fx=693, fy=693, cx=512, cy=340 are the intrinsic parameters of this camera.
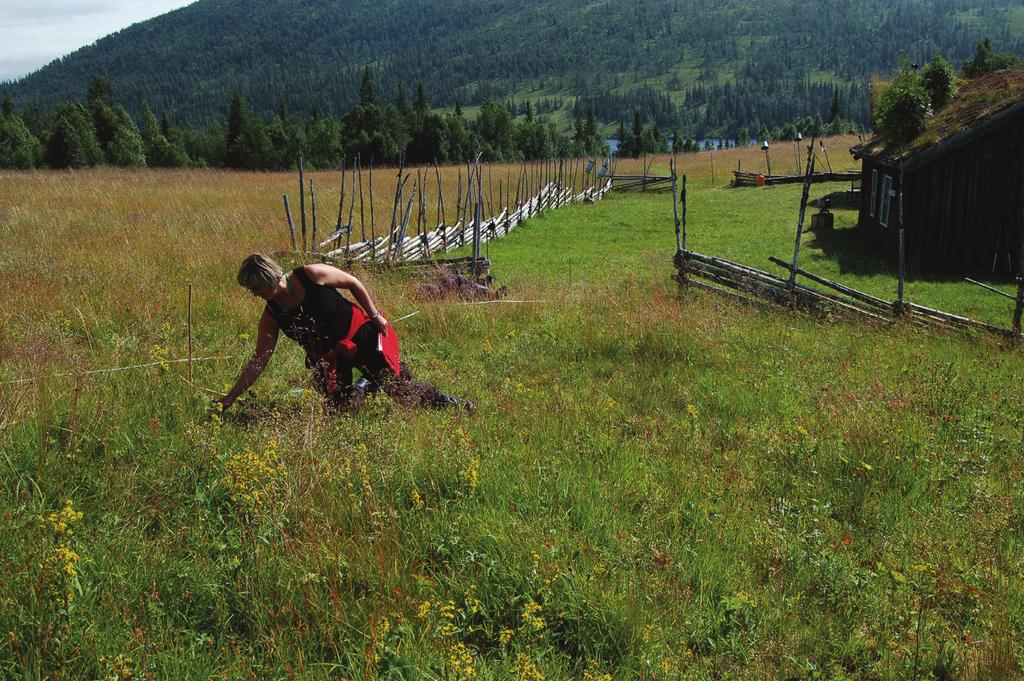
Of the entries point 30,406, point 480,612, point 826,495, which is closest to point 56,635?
point 480,612

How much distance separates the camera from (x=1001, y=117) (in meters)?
12.7

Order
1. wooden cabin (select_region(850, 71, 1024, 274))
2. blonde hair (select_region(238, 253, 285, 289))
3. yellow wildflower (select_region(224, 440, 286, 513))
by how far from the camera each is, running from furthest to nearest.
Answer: wooden cabin (select_region(850, 71, 1024, 274)) → blonde hair (select_region(238, 253, 285, 289)) → yellow wildflower (select_region(224, 440, 286, 513))

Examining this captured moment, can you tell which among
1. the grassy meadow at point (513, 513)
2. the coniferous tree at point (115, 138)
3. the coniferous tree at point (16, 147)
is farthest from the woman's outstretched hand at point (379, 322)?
the coniferous tree at point (115, 138)

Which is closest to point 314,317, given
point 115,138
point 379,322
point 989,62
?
point 379,322

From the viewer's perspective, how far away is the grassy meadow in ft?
8.82

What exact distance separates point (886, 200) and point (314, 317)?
15810 millimetres

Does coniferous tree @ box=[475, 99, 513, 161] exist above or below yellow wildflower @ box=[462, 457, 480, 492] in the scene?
above

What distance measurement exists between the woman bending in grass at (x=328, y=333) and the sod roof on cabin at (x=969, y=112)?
12783 millimetres

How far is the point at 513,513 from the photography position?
3.46m

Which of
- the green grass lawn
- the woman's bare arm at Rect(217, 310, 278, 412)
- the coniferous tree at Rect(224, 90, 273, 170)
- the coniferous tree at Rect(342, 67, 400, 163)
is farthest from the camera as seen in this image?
the coniferous tree at Rect(342, 67, 400, 163)

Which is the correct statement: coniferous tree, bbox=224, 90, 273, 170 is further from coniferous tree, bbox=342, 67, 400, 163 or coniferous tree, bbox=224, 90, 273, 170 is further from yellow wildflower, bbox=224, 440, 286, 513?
yellow wildflower, bbox=224, 440, 286, 513

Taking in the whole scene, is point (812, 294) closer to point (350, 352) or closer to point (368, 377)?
point (368, 377)

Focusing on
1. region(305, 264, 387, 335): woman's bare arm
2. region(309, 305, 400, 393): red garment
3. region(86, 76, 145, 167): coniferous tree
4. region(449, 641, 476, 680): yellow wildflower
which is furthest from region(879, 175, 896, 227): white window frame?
region(86, 76, 145, 167): coniferous tree

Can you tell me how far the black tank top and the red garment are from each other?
37mm
